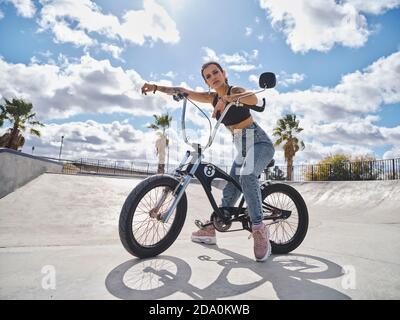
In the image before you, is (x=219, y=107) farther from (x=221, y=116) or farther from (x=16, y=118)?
(x=16, y=118)

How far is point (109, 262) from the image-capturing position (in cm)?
237

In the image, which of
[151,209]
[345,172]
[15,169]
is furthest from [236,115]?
[345,172]

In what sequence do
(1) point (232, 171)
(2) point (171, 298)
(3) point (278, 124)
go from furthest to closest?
(3) point (278, 124), (1) point (232, 171), (2) point (171, 298)

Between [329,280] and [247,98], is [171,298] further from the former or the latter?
[247,98]

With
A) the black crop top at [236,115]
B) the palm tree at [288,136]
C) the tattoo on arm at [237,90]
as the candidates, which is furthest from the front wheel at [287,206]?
the palm tree at [288,136]

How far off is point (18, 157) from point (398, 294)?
870cm

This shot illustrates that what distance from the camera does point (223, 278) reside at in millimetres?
2088

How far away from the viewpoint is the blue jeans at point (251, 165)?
2805 millimetres

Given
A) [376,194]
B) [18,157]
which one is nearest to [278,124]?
[376,194]

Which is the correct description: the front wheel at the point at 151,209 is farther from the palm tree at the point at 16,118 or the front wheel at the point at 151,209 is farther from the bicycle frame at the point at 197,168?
the palm tree at the point at 16,118

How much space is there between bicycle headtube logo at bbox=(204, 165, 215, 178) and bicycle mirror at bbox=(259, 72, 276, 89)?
1.09m

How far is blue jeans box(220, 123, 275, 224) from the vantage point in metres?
2.80

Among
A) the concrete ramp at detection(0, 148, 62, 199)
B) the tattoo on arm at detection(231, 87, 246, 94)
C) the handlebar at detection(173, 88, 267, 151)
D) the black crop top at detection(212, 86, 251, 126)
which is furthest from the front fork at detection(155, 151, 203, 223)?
the concrete ramp at detection(0, 148, 62, 199)

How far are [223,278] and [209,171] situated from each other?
1231mm
